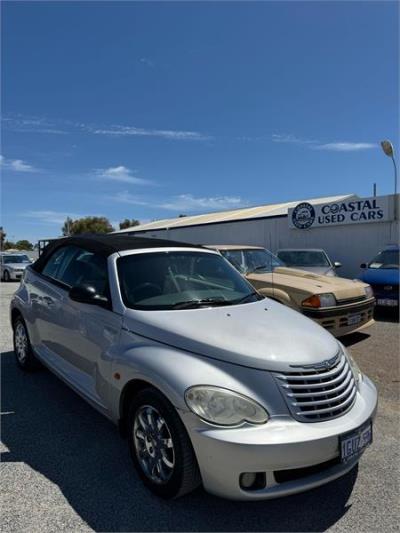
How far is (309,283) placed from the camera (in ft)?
22.2

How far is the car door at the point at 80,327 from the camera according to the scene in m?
3.29

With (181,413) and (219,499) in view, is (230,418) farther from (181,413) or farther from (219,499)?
(219,499)

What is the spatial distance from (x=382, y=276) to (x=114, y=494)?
8.22m

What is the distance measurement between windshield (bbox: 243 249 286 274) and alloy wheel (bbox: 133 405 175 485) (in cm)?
499

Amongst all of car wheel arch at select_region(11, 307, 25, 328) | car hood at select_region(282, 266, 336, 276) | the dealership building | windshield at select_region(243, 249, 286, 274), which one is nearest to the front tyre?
car wheel arch at select_region(11, 307, 25, 328)

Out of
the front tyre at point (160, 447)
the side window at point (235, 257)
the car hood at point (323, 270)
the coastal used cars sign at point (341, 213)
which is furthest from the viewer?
the coastal used cars sign at point (341, 213)

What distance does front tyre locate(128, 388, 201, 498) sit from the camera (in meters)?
2.50

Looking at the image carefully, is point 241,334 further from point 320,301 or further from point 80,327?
point 320,301

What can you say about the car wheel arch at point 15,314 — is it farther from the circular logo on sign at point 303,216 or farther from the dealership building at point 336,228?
the circular logo on sign at point 303,216

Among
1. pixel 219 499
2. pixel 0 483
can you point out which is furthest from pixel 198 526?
pixel 0 483

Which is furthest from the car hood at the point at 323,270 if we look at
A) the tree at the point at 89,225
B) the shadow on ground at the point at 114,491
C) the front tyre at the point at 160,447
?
the tree at the point at 89,225

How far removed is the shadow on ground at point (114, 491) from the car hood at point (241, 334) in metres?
0.90

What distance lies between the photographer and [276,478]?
240cm

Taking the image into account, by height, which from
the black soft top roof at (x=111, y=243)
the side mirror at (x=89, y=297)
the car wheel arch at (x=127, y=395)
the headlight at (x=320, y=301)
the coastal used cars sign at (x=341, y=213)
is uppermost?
the coastal used cars sign at (x=341, y=213)
